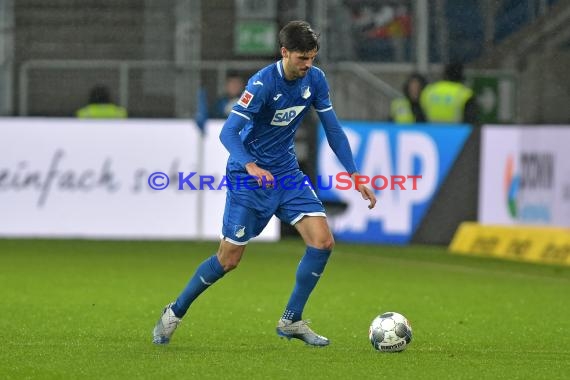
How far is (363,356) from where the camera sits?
785cm

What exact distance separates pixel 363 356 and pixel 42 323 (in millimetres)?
2445

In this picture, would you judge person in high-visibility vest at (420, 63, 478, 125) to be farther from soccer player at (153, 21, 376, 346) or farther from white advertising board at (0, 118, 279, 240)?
soccer player at (153, 21, 376, 346)

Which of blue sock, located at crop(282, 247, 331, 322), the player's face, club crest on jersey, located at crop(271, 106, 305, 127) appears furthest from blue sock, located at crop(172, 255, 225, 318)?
the player's face

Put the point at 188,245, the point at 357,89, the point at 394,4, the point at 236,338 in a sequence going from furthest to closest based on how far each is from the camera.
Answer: the point at 394,4
the point at 357,89
the point at 188,245
the point at 236,338

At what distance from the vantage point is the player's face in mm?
7918

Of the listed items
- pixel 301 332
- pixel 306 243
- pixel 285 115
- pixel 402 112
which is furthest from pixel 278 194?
pixel 402 112

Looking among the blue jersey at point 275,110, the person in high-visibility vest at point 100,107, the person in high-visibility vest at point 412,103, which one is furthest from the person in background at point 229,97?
the blue jersey at point 275,110

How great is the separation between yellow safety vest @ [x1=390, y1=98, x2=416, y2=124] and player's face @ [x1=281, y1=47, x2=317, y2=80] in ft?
36.4

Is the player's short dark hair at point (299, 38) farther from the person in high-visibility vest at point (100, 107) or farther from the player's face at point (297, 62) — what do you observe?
the person in high-visibility vest at point (100, 107)

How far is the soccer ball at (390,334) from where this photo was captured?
8.00m

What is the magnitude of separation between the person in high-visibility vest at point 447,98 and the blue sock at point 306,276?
10757mm

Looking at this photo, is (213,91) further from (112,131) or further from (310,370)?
(310,370)

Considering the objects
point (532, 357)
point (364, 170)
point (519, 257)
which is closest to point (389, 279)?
point (519, 257)

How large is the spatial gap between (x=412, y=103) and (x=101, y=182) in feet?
13.7
